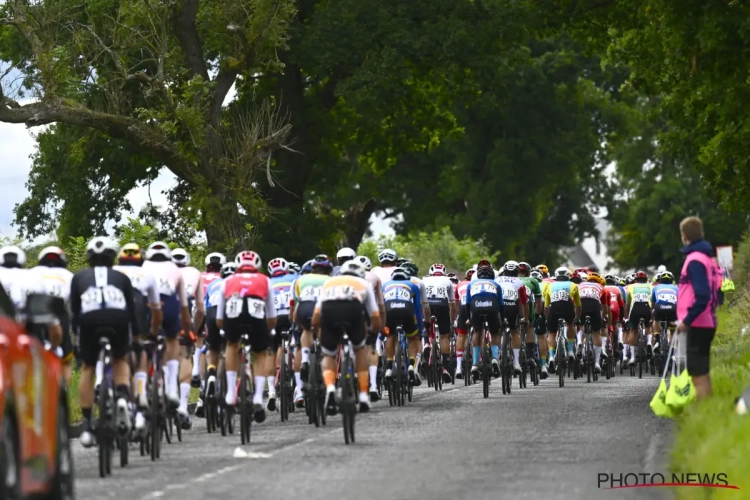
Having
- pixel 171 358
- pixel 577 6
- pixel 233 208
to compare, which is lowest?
pixel 171 358

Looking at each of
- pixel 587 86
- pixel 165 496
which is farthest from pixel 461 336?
pixel 587 86

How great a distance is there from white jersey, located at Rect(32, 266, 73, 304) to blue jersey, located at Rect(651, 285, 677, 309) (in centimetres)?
1795

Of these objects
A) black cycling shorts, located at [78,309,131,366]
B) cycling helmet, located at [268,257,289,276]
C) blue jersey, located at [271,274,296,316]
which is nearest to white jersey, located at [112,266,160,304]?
black cycling shorts, located at [78,309,131,366]

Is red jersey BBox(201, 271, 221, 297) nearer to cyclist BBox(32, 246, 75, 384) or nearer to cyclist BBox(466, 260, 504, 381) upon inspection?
cyclist BBox(466, 260, 504, 381)

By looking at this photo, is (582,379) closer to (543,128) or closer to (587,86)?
(543,128)

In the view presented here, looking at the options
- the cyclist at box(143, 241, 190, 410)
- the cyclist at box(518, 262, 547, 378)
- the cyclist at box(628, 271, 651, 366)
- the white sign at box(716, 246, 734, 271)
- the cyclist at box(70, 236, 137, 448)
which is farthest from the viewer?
the white sign at box(716, 246, 734, 271)

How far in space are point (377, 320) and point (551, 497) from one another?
19.6 ft

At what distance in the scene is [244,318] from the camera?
18.8 meters

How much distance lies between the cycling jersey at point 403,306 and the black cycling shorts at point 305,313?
3095mm

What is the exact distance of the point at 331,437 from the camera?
1844cm

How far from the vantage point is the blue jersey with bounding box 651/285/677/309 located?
108ft

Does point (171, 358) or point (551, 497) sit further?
point (171, 358)

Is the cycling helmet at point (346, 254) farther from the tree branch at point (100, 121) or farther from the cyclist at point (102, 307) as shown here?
the tree branch at point (100, 121)

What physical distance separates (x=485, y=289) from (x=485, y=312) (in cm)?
34
